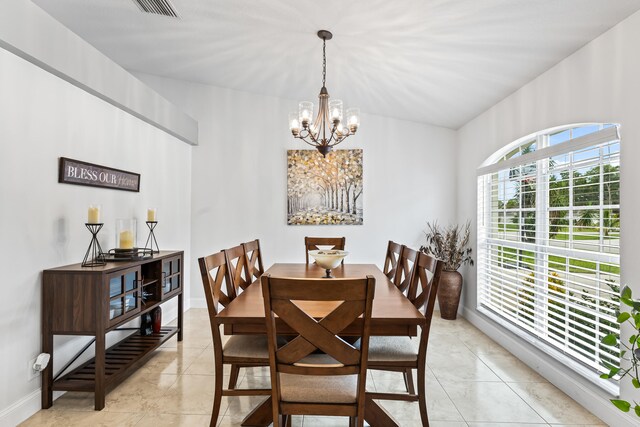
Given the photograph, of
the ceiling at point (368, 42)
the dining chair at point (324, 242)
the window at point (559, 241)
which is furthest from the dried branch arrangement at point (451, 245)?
the ceiling at point (368, 42)

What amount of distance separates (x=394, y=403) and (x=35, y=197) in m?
2.78

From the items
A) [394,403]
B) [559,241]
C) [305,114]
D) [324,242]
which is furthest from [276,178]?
[559,241]

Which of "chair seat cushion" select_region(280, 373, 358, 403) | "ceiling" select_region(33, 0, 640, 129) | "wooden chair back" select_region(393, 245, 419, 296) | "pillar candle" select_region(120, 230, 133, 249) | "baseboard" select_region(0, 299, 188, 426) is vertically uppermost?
"ceiling" select_region(33, 0, 640, 129)

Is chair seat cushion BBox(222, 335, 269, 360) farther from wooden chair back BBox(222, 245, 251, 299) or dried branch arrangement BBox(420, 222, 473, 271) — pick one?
dried branch arrangement BBox(420, 222, 473, 271)

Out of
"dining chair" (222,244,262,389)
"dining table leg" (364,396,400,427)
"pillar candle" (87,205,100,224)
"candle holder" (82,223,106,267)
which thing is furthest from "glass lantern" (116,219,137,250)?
"dining table leg" (364,396,400,427)

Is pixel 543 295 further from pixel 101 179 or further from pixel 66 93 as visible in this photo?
pixel 66 93

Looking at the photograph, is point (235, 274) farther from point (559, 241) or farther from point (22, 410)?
point (559, 241)

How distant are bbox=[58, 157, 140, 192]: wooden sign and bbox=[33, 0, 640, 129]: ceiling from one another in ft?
4.41

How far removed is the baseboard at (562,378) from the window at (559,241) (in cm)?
8

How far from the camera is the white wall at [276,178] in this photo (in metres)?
4.82

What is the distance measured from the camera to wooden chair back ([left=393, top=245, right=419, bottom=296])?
8.08ft

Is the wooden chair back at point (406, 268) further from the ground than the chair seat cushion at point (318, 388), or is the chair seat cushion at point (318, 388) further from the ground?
the wooden chair back at point (406, 268)

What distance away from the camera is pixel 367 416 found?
6.74 ft

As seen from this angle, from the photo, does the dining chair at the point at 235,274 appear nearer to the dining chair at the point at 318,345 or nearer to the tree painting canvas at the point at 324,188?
the dining chair at the point at 318,345
